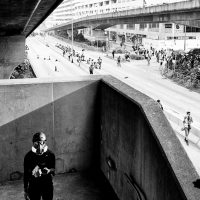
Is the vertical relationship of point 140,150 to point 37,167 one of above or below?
above

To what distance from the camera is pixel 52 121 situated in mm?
7512

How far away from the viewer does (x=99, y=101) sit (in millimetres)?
7715

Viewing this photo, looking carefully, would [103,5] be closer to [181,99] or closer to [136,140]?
[181,99]

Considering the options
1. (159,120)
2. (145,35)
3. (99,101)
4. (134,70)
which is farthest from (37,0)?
(145,35)

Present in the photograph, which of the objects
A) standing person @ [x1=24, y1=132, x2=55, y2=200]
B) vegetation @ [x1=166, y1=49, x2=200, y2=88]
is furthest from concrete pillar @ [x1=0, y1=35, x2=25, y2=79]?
standing person @ [x1=24, y1=132, x2=55, y2=200]

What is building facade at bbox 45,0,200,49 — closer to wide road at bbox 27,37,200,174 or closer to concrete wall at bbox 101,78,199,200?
wide road at bbox 27,37,200,174

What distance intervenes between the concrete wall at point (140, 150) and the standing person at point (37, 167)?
134 cm

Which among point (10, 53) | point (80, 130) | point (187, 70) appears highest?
point (10, 53)

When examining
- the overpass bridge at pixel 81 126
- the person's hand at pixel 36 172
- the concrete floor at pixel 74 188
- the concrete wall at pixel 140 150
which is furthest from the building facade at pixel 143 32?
the person's hand at pixel 36 172

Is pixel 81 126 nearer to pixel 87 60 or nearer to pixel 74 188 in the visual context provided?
pixel 74 188

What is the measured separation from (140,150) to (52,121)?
249 cm

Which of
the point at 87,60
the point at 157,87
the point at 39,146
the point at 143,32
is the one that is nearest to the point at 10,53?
the point at 157,87

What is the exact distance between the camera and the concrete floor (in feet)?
22.6

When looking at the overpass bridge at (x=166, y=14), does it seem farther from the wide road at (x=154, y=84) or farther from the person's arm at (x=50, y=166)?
the person's arm at (x=50, y=166)
